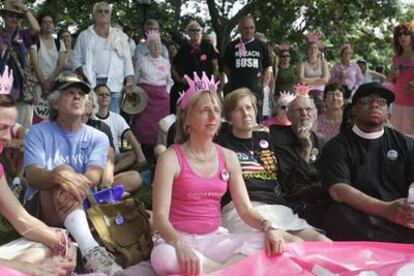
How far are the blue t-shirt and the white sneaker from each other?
84 cm

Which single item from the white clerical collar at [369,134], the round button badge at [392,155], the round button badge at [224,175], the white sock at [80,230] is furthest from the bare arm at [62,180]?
the round button badge at [392,155]

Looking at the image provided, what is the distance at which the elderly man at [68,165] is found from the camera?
4.02 m

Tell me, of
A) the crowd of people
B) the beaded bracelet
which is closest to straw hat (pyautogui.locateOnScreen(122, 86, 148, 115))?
the crowd of people

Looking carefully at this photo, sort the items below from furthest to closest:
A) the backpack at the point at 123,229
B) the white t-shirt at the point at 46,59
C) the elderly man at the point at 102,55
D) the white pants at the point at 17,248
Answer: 1. the white t-shirt at the point at 46,59
2. the elderly man at the point at 102,55
3. the backpack at the point at 123,229
4. the white pants at the point at 17,248

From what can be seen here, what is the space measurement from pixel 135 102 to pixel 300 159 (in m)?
3.94

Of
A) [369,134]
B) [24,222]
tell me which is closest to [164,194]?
[24,222]

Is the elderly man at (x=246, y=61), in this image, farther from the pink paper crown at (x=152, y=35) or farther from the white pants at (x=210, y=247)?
the white pants at (x=210, y=247)

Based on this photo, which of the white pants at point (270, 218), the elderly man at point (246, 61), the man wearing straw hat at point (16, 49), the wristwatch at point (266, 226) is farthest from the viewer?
the elderly man at point (246, 61)

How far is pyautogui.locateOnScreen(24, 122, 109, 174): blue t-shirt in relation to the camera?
4516 mm

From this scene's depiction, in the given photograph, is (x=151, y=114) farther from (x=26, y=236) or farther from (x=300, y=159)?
(x=26, y=236)

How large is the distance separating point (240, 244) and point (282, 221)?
73 centimetres

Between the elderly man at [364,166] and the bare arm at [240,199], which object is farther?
the elderly man at [364,166]

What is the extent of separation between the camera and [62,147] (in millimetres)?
4609

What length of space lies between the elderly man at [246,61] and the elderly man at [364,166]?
442 centimetres
